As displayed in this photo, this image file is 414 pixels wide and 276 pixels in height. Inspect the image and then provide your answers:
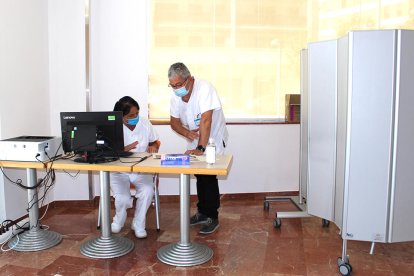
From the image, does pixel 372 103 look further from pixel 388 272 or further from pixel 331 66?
pixel 388 272

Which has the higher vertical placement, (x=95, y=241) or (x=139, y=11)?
(x=139, y=11)

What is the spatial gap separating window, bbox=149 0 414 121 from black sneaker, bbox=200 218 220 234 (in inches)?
50.9

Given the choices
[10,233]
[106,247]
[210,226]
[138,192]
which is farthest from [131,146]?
[10,233]

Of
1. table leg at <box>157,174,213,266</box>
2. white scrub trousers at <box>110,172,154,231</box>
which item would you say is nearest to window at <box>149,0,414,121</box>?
white scrub trousers at <box>110,172,154,231</box>

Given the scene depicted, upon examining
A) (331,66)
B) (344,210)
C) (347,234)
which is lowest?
(347,234)

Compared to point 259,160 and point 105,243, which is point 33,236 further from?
point 259,160

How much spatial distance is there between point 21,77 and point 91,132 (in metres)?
1.16

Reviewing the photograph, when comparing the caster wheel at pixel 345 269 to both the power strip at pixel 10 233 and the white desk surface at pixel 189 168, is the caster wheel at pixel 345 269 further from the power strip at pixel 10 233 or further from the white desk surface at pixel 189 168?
the power strip at pixel 10 233

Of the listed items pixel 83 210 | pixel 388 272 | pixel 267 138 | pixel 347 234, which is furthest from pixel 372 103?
pixel 83 210

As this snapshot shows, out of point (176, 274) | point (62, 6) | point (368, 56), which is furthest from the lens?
point (62, 6)

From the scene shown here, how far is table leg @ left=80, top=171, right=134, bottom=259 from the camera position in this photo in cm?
280

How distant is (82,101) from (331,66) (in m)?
2.44

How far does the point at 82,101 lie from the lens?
12.7ft

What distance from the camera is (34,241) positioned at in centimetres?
296
